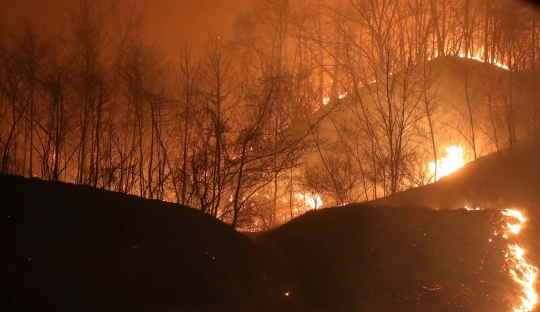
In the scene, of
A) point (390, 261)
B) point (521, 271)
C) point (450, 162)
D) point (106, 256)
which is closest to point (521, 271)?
point (521, 271)

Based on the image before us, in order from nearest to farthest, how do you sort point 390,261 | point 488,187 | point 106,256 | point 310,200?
1. point 106,256
2. point 390,261
3. point 488,187
4. point 310,200

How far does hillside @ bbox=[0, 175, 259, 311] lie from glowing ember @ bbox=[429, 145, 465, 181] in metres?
14.9

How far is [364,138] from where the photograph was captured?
854 inches

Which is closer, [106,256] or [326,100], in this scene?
[106,256]

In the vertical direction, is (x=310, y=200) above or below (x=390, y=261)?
above

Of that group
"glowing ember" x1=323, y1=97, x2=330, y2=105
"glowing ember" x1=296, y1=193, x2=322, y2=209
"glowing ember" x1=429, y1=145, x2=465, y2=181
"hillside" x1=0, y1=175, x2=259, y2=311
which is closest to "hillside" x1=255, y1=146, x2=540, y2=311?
"hillside" x1=0, y1=175, x2=259, y2=311

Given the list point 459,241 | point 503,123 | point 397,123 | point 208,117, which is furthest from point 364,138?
point 459,241

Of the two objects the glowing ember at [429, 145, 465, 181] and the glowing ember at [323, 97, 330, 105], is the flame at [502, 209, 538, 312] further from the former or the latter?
the glowing ember at [323, 97, 330, 105]

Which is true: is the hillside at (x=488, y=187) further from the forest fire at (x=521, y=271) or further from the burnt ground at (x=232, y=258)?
the burnt ground at (x=232, y=258)

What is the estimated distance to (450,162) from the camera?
72.1 feet

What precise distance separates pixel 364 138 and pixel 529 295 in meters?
13.8

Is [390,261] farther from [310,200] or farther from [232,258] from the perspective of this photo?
[310,200]

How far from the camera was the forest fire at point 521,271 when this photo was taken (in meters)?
7.90

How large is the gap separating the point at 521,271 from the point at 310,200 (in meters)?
12.4
